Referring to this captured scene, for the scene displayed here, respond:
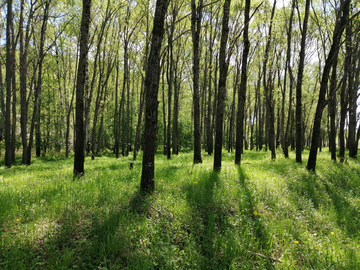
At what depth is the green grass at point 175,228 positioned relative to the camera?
306 cm

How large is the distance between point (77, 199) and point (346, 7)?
466 inches

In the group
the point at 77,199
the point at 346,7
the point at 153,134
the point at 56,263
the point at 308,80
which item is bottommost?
the point at 56,263

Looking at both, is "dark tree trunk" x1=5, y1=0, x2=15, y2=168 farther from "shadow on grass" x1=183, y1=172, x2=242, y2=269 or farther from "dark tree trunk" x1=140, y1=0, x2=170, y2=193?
"shadow on grass" x1=183, y1=172, x2=242, y2=269

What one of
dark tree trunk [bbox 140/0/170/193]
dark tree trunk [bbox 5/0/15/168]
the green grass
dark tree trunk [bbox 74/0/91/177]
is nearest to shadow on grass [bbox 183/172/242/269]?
the green grass

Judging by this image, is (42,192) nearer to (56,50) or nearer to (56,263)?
(56,263)

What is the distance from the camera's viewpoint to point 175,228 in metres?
3.82

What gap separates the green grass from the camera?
3059 mm

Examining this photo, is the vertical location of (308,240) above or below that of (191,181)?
below

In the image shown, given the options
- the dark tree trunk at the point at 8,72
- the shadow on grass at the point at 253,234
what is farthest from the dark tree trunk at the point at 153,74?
the dark tree trunk at the point at 8,72

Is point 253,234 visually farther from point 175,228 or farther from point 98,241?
point 98,241

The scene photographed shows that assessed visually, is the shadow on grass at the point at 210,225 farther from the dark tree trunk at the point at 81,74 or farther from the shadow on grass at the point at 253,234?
the dark tree trunk at the point at 81,74

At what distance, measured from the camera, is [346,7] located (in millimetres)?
8164

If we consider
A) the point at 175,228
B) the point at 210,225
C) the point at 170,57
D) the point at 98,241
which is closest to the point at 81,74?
the point at 98,241

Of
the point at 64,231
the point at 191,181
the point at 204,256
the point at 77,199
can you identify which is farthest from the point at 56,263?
the point at 191,181
